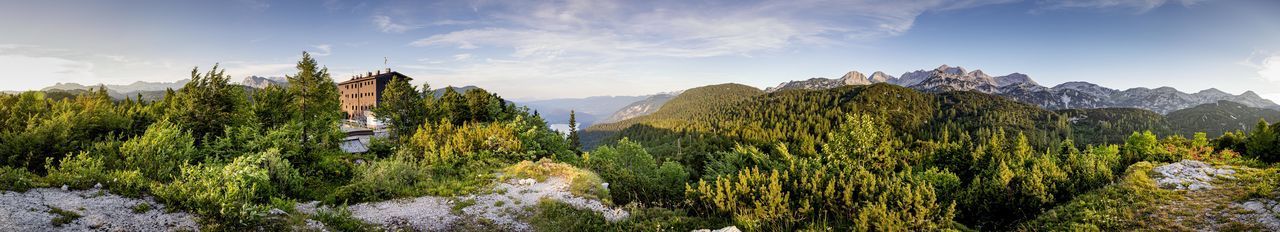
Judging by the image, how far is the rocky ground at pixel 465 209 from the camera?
14.5m

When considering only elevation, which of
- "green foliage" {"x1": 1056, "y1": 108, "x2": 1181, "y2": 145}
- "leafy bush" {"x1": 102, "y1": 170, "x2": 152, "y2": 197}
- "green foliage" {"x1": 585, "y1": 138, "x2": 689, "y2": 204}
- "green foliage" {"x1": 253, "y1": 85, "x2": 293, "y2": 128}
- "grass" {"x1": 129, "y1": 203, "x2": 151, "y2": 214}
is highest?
"green foliage" {"x1": 253, "y1": 85, "x2": 293, "y2": 128}

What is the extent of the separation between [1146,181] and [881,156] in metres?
13.8

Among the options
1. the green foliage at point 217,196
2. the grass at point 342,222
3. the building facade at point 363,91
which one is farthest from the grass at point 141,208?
the building facade at point 363,91

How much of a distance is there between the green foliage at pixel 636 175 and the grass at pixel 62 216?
45.2 ft

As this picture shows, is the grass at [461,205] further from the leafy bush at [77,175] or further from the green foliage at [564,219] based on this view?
the leafy bush at [77,175]

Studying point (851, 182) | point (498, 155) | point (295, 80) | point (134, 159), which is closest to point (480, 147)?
point (498, 155)

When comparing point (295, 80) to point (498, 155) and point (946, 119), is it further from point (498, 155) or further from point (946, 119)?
point (946, 119)

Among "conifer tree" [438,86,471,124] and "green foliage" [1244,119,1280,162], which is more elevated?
"conifer tree" [438,86,471,124]

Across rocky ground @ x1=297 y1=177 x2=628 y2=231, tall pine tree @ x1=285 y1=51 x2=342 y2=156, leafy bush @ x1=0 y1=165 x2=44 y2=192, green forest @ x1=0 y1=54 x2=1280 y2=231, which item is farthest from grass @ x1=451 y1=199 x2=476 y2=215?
tall pine tree @ x1=285 y1=51 x2=342 y2=156

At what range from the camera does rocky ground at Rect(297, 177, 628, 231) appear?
1448cm

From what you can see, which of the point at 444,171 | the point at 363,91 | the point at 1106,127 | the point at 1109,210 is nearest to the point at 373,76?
the point at 363,91

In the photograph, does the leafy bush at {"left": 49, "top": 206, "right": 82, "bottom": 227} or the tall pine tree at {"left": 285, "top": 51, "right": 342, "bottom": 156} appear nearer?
the leafy bush at {"left": 49, "top": 206, "right": 82, "bottom": 227}

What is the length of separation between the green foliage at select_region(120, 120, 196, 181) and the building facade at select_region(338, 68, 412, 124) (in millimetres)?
67680

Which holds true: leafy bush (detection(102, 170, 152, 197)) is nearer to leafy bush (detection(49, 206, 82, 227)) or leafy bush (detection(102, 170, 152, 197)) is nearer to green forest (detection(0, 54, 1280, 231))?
green forest (detection(0, 54, 1280, 231))
